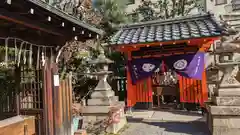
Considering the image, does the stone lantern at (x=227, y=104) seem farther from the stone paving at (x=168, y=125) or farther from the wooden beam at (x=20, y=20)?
the wooden beam at (x=20, y=20)

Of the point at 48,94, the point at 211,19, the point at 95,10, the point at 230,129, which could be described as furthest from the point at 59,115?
the point at 95,10

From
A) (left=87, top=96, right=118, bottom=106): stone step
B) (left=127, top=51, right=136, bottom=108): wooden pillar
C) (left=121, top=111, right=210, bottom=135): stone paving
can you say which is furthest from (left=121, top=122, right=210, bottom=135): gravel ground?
(left=87, top=96, right=118, bottom=106): stone step

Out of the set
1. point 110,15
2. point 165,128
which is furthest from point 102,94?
point 110,15

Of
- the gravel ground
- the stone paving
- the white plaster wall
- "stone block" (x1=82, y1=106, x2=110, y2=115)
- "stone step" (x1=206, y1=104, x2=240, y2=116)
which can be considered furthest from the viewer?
the white plaster wall

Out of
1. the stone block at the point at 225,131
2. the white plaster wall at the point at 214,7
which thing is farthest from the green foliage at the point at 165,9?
the stone block at the point at 225,131

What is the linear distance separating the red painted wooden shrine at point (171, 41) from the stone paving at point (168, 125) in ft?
2.86

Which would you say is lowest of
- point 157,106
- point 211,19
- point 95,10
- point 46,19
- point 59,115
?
point 157,106

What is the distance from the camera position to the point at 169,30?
29.7 ft

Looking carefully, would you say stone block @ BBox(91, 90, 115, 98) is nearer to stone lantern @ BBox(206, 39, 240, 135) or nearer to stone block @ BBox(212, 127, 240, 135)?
stone lantern @ BBox(206, 39, 240, 135)

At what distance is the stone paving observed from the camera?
303 inches

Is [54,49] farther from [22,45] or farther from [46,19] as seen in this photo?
[46,19]

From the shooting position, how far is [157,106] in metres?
12.8

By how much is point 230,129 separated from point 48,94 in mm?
5502

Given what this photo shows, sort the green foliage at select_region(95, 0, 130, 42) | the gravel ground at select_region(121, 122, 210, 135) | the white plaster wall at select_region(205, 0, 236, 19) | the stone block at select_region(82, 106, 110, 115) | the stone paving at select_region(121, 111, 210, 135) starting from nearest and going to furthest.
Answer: the gravel ground at select_region(121, 122, 210, 135)
the stone paving at select_region(121, 111, 210, 135)
the stone block at select_region(82, 106, 110, 115)
the green foliage at select_region(95, 0, 130, 42)
the white plaster wall at select_region(205, 0, 236, 19)
